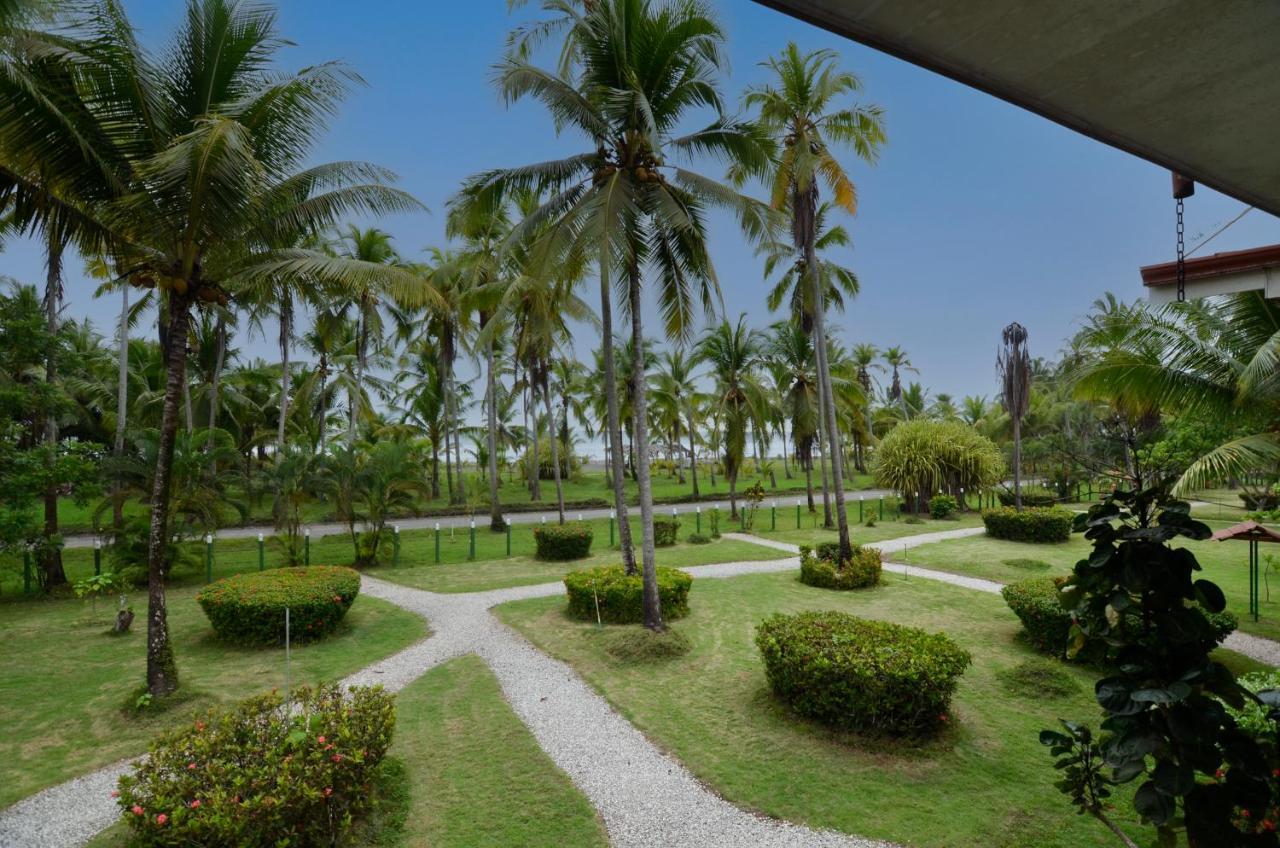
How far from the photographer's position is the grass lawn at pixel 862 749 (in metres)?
4.56

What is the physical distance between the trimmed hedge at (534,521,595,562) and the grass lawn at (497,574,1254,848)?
20.8 ft

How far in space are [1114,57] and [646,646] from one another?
309 inches

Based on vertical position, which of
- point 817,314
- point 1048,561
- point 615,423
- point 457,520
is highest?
point 817,314

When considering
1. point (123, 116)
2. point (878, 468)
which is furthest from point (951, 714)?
point (878, 468)

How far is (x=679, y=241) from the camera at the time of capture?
9.59m

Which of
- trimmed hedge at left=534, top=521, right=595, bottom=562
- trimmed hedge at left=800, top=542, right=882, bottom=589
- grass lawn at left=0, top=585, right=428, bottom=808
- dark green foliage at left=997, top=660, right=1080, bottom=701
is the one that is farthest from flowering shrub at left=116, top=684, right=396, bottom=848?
trimmed hedge at left=534, top=521, right=595, bottom=562

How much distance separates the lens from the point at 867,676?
18.7ft

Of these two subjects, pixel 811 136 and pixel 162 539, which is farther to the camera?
pixel 811 136

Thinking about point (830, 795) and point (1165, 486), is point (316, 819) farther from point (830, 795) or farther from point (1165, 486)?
point (1165, 486)

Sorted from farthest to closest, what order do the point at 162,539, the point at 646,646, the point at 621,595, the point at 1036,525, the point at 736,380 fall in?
1. the point at 736,380
2. the point at 1036,525
3. the point at 621,595
4. the point at 646,646
5. the point at 162,539

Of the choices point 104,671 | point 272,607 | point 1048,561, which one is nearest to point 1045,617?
point 1048,561

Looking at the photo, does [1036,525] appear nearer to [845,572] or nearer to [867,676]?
[845,572]

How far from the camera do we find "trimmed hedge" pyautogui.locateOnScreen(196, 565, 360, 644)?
361 inches

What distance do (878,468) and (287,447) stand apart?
2334cm
